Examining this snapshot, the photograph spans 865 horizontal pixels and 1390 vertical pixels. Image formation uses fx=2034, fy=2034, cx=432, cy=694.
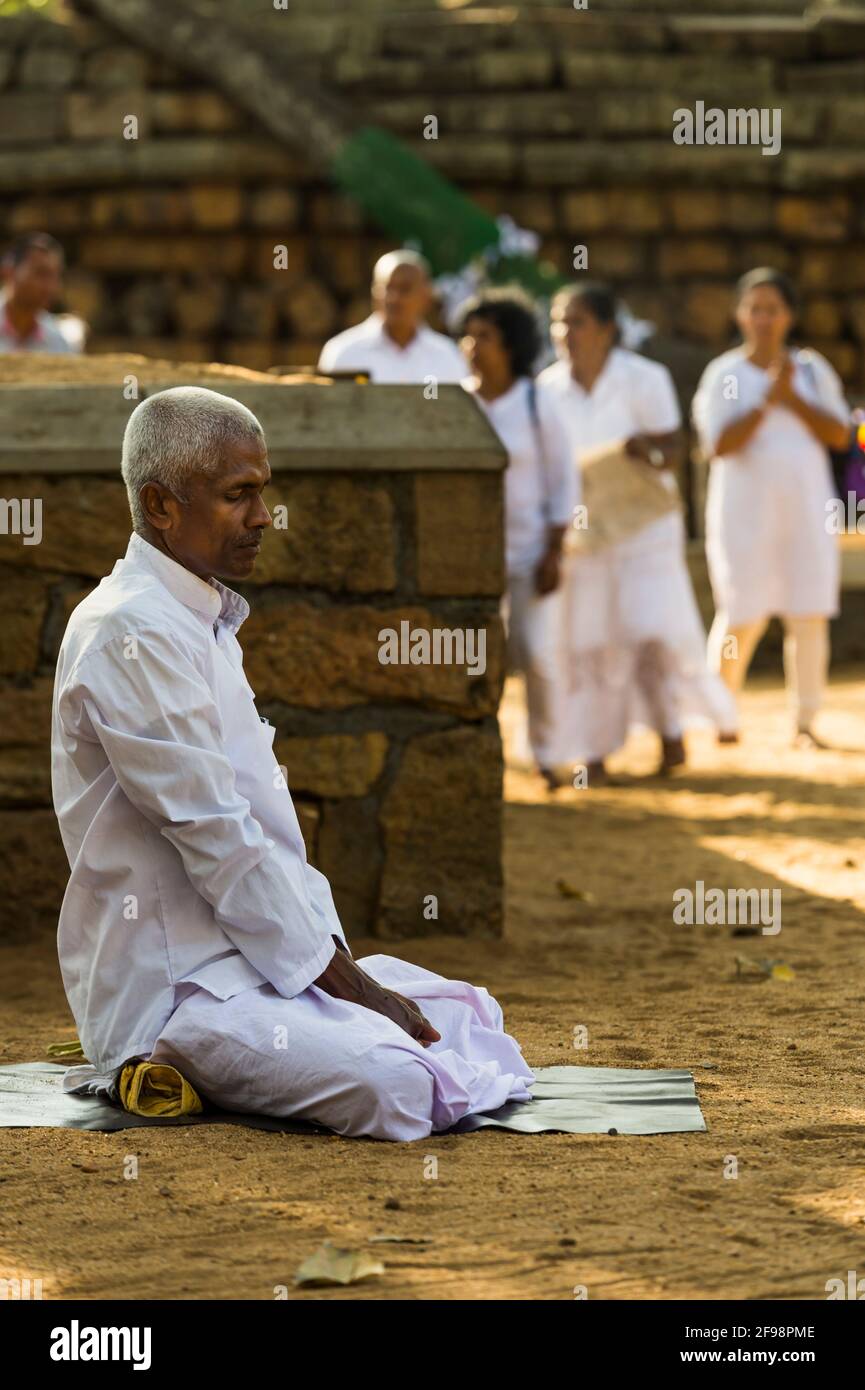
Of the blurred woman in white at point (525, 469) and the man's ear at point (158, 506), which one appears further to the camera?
the blurred woman in white at point (525, 469)

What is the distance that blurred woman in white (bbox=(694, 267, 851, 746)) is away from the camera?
353 inches

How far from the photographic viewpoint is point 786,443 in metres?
9.02

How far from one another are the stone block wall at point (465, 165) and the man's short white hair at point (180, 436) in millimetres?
11783

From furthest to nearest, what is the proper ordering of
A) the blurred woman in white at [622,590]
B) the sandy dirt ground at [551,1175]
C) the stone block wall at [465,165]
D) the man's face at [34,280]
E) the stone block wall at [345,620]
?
the stone block wall at [465,165]
the man's face at [34,280]
the blurred woman in white at [622,590]
the stone block wall at [345,620]
the sandy dirt ground at [551,1175]

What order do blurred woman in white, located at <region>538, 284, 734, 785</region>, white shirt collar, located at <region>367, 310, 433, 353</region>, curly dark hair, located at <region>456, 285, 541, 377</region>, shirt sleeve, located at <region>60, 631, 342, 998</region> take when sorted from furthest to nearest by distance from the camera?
white shirt collar, located at <region>367, 310, 433, 353</region> < blurred woman in white, located at <region>538, 284, 734, 785</region> < curly dark hair, located at <region>456, 285, 541, 377</region> < shirt sleeve, located at <region>60, 631, 342, 998</region>

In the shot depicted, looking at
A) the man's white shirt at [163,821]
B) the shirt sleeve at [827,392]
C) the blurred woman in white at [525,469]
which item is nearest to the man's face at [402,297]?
the blurred woman in white at [525,469]

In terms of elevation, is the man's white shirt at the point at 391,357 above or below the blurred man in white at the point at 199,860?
above

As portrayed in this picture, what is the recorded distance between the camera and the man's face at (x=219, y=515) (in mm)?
3750

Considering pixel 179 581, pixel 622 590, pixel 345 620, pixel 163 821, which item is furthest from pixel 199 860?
pixel 622 590

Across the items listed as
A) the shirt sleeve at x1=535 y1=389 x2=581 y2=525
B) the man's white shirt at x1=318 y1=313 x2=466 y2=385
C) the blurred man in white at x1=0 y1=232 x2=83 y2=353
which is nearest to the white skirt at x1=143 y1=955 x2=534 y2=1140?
the shirt sleeve at x1=535 y1=389 x2=581 y2=525

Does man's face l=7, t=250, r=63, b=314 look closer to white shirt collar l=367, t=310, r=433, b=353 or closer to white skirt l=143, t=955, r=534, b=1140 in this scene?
white shirt collar l=367, t=310, r=433, b=353

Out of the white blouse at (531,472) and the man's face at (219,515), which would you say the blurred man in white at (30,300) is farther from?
the man's face at (219,515)

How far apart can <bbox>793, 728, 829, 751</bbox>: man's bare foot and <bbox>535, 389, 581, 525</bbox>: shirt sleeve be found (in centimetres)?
187

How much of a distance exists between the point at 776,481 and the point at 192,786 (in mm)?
5884
